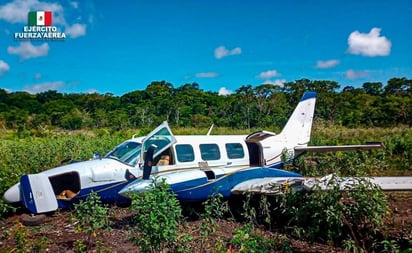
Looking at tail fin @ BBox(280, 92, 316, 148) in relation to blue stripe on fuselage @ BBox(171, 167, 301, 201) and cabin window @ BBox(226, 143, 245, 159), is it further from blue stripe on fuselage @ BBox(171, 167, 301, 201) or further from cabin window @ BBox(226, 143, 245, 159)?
blue stripe on fuselage @ BBox(171, 167, 301, 201)

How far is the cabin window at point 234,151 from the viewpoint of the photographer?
995cm

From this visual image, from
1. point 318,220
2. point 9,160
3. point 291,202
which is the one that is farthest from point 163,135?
point 9,160

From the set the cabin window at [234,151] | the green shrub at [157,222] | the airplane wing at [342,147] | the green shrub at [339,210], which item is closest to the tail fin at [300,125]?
the airplane wing at [342,147]

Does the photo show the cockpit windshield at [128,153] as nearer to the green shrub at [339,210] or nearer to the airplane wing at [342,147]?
the green shrub at [339,210]

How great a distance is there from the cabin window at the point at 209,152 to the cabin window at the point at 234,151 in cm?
35

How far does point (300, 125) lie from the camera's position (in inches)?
495

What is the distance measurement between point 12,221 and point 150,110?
5206 centimetres

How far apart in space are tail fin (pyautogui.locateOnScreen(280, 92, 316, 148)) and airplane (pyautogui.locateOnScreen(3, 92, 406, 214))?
2138mm

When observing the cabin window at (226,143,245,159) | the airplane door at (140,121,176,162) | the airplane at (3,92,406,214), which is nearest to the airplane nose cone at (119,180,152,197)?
the airplane at (3,92,406,214)

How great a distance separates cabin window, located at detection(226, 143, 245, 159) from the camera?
32.6 ft

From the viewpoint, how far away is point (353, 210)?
18.1 feet

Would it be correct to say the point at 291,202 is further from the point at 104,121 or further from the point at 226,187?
the point at 104,121

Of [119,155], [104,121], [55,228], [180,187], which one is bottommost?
[55,228]

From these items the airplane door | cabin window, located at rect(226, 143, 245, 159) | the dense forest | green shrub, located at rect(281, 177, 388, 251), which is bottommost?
green shrub, located at rect(281, 177, 388, 251)
